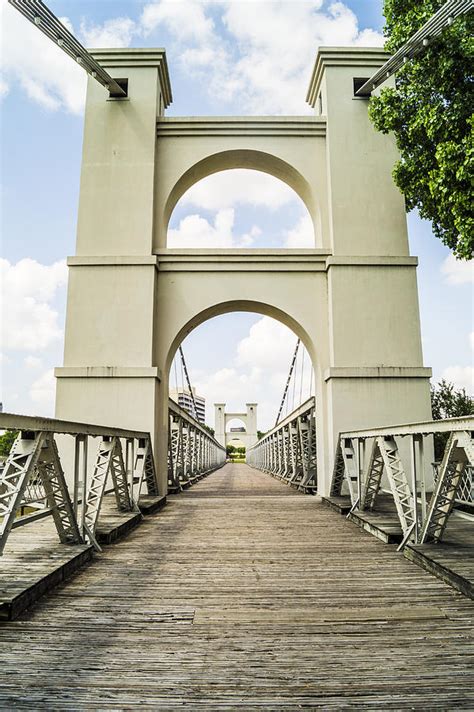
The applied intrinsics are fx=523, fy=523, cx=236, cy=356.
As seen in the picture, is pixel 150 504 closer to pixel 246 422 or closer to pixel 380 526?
pixel 380 526

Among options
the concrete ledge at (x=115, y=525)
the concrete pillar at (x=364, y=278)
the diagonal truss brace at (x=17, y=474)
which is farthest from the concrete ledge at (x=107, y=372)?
the diagonal truss brace at (x=17, y=474)

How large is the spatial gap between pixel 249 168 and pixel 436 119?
397cm

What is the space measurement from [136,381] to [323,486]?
11.6 feet

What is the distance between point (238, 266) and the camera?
9195 mm

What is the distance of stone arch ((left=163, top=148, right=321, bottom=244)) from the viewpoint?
9.40 m

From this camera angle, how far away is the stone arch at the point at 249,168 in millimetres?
9398

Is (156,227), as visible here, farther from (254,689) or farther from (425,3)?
(254,689)

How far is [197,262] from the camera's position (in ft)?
30.1

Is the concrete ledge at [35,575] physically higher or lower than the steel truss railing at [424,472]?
lower

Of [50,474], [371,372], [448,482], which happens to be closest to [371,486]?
[448,482]

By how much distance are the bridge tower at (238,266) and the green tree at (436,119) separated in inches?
51.3

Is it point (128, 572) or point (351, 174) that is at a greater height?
point (351, 174)

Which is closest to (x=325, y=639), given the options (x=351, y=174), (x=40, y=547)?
(x=40, y=547)

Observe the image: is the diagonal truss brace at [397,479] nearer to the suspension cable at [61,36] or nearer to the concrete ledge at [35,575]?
the concrete ledge at [35,575]
